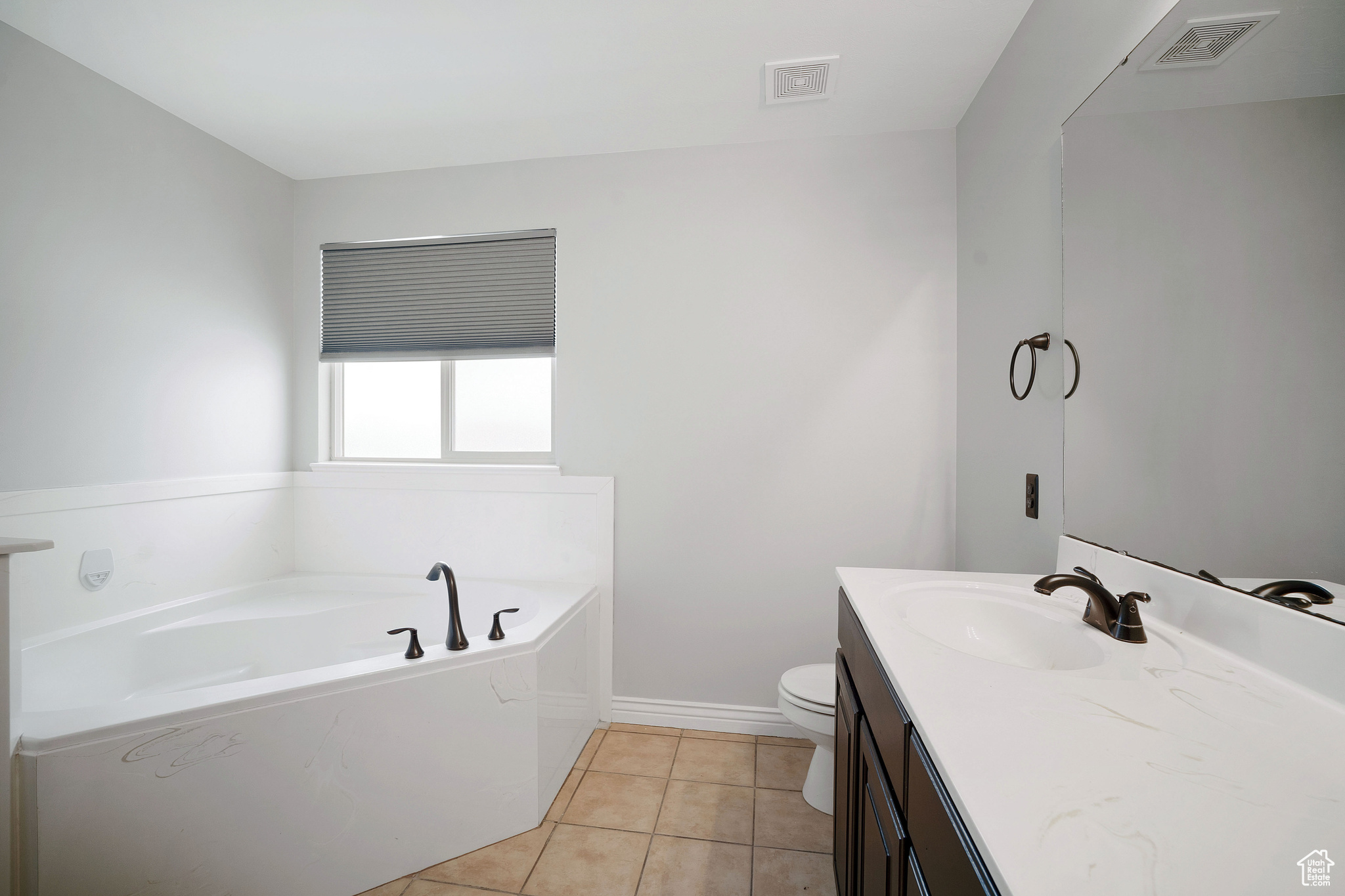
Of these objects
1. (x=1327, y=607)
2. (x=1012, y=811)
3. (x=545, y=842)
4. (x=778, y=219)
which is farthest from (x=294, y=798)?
(x=778, y=219)

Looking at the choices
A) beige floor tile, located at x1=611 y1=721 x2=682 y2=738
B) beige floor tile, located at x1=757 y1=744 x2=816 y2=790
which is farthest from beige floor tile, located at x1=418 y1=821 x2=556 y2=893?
beige floor tile, located at x1=757 y1=744 x2=816 y2=790

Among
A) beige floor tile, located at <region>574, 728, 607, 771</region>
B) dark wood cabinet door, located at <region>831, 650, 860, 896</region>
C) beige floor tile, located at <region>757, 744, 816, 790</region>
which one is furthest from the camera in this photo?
beige floor tile, located at <region>574, 728, 607, 771</region>

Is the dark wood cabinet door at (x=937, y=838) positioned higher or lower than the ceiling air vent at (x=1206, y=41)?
lower

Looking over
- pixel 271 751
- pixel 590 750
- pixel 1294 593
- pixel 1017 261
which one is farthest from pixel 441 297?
pixel 1294 593

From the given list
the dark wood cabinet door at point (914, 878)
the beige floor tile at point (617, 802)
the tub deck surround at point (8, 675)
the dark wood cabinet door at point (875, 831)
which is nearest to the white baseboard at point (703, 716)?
the beige floor tile at point (617, 802)

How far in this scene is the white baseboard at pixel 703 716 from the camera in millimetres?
2316

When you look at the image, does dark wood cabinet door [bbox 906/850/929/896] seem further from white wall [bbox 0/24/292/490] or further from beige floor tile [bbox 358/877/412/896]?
white wall [bbox 0/24/292/490]

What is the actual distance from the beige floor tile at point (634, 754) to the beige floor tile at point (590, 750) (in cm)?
2

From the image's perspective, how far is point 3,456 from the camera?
1650mm

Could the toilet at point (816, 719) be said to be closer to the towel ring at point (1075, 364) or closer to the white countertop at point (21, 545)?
the towel ring at point (1075, 364)

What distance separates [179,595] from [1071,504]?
3.01 metres

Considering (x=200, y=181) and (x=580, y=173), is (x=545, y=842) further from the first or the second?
(x=200, y=181)

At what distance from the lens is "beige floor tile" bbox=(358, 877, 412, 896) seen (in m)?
1.50

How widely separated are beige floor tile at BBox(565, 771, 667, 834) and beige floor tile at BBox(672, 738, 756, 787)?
0.41ft
